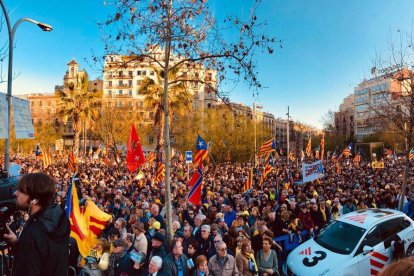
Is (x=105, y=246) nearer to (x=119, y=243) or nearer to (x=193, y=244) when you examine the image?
(x=119, y=243)

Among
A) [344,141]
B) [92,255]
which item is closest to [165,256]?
[92,255]

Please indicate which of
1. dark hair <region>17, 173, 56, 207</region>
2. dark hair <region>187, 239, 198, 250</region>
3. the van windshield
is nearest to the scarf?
dark hair <region>187, 239, 198, 250</region>

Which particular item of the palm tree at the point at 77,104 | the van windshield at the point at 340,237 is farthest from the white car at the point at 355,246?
the palm tree at the point at 77,104

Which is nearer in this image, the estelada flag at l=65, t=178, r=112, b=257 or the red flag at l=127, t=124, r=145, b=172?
the estelada flag at l=65, t=178, r=112, b=257

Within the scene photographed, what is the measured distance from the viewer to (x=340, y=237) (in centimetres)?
802

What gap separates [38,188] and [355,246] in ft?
22.4

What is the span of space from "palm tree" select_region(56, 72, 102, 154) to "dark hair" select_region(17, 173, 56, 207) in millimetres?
26702

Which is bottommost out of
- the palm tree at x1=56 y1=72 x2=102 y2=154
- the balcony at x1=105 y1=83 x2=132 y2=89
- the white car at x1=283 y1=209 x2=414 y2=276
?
the white car at x1=283 y1=209 x2=414 y2=276

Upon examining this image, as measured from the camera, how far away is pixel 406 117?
42.5ft

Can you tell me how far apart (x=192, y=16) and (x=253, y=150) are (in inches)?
1237

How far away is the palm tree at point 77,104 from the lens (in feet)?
91.7

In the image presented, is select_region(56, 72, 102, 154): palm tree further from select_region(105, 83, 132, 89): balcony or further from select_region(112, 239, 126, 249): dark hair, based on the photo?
select_region(105, 83, 132, 89): balcony

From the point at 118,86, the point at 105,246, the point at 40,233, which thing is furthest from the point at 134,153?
the point at 118,86

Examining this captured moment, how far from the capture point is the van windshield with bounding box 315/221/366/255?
7.57 metres
